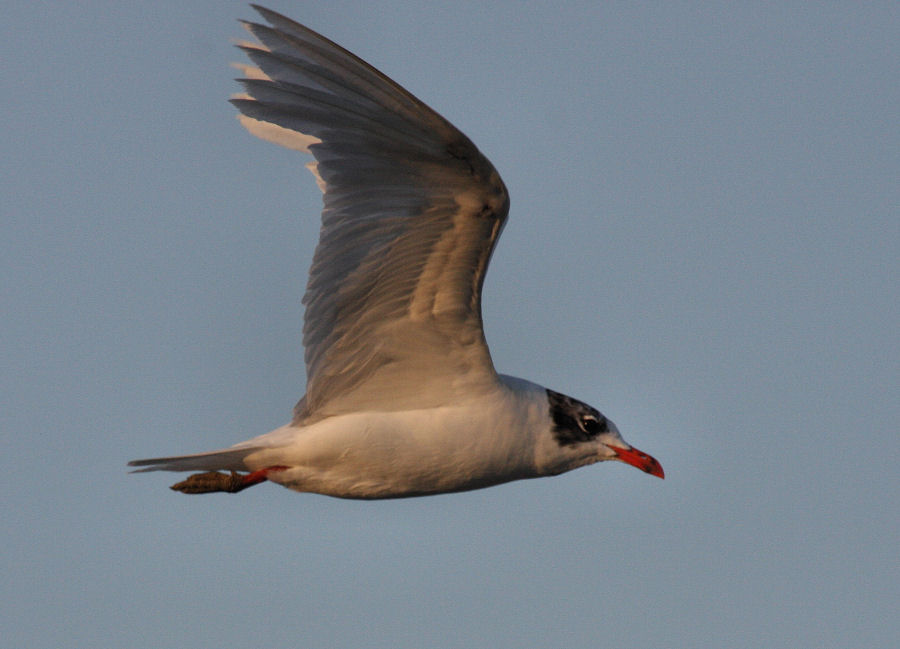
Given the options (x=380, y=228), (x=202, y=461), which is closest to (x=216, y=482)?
(x=202, y=461)

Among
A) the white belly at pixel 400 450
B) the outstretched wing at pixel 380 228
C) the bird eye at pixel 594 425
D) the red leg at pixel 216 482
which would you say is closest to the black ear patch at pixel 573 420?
the bird eye at pixel 594 425

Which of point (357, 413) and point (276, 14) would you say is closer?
point (276, 14)

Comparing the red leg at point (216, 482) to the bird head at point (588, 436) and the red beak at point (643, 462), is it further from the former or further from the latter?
the red beak at point (643, 462)

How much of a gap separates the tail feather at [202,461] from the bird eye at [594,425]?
8.53 ft

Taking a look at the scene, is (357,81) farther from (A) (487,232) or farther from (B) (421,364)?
(B) (421,364)

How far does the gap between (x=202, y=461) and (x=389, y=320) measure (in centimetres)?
172

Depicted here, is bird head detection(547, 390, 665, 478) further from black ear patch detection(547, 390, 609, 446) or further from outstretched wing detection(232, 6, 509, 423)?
outstretched wing detection(232, 6, 509, 423)

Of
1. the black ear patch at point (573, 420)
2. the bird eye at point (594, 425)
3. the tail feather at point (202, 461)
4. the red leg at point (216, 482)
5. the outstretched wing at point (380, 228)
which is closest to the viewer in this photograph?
the outstretched wing at point (380, 228)

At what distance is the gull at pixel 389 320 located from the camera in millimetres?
9250

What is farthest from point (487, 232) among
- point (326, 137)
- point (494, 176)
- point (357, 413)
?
point (357, 413)

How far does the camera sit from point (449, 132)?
9242 millimetres

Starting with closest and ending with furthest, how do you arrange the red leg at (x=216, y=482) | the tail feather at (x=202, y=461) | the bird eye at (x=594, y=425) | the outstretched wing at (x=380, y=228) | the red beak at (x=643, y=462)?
the outstretched wing at (x=380, y=228), the tail feather at (x=202, y=461), the red leg at (x=216, y=482), the bird eye at (x=594, y=425), the red beak at (x=643, y=462)

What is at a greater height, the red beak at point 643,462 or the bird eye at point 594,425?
the bird eye at point 594,425

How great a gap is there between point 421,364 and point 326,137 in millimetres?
2138
